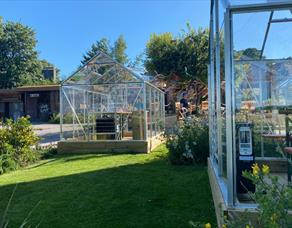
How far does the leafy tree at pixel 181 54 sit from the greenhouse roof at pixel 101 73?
9903 millimetres

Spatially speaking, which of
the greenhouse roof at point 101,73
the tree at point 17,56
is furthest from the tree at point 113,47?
the greenhouse roof at point 101,73

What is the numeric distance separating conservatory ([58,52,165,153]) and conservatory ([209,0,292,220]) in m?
5.63

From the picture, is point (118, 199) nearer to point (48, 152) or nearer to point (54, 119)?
point (48, 152)

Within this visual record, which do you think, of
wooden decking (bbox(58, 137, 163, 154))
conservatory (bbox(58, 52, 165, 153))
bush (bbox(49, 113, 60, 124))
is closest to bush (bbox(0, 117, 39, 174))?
wooden decking (bbox(58, 137, 163, 154))

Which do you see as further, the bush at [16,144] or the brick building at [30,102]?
the brick building at [30,102]

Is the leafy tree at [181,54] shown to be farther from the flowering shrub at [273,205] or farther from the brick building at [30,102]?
the flowering shrub at [273,205]

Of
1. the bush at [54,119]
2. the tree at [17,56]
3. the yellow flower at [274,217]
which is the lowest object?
the yellow flower at [274,217]

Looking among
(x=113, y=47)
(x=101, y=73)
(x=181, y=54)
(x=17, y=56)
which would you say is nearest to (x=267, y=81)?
(x=101, y=73)

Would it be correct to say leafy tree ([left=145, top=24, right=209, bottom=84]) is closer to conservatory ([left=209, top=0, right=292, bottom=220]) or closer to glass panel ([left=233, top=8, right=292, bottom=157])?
glass panel ([left=233, top=8, right=292, bottom=157])

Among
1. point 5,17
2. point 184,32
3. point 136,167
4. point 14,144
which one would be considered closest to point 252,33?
point 136,167

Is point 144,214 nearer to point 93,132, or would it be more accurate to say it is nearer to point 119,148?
point 119,148

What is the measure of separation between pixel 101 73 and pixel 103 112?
1.39 metres

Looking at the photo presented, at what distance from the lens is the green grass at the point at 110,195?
4.43 meters

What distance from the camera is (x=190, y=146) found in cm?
795
